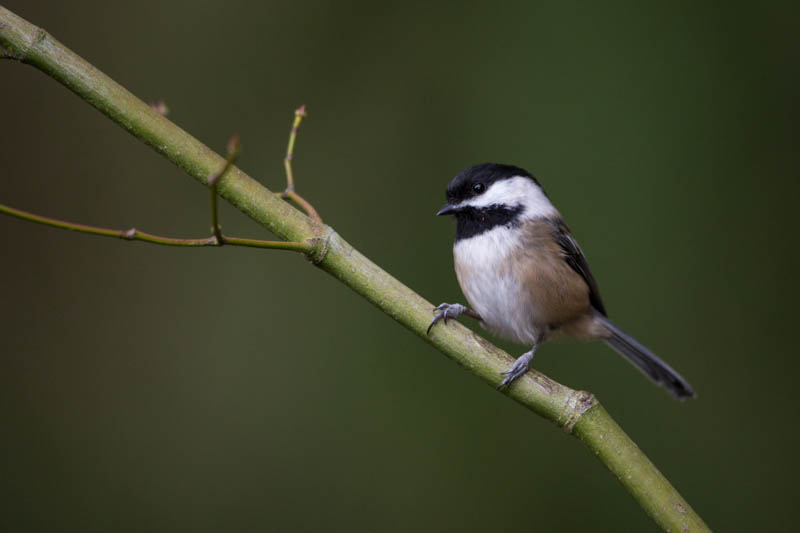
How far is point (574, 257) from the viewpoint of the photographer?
1.77 metres

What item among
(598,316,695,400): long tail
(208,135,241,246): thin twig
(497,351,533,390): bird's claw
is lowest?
(598,316,695,400): long tail

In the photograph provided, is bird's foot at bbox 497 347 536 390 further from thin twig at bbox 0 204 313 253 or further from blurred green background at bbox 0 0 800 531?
blurred green background at bbox 0 0 800 531

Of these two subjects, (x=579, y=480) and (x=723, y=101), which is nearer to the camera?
(x=579, y=480)

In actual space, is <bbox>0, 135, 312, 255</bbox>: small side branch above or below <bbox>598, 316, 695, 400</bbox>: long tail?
above

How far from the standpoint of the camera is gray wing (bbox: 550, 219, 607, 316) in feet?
5.69

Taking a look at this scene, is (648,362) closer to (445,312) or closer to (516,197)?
(516,197)

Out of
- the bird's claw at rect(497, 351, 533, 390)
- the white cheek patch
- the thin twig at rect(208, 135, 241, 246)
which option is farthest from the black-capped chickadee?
the thin twig at rect(208, 135, 241, 246)

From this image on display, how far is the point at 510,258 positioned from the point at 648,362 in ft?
1.64

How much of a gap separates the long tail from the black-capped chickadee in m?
0.03

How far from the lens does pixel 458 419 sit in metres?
2.34

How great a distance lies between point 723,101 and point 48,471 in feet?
8.25

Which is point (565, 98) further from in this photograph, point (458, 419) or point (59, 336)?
point (59, 336)

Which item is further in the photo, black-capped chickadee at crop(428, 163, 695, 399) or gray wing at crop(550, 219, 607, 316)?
gray wing at crop(550, 219, 607, 316)

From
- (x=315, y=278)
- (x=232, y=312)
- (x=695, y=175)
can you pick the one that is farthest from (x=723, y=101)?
(x=232, y=312)
